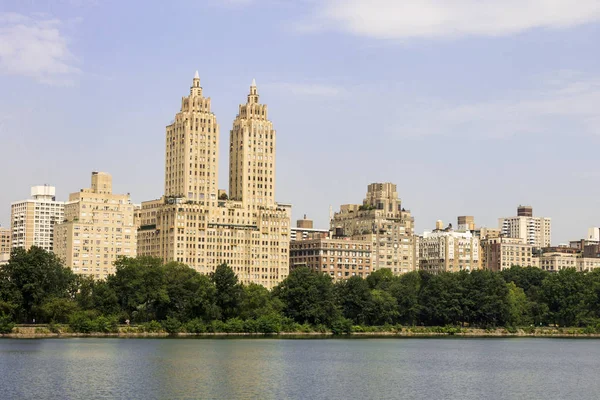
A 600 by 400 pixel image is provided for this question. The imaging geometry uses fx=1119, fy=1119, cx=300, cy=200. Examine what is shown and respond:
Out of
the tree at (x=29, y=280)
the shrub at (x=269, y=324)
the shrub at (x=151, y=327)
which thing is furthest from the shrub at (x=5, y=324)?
the shrub at (x=269, y=324)

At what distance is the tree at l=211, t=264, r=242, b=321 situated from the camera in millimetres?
194250

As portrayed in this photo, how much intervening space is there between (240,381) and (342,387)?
9.79 m

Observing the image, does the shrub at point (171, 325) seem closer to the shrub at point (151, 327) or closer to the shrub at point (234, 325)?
the shrub at point (151, 327)

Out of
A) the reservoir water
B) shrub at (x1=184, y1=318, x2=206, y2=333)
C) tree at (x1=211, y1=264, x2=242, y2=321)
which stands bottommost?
the reservoir water

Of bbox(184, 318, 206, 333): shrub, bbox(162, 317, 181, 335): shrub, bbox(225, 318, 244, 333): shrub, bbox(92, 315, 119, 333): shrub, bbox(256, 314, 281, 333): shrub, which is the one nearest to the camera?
bbox(92, 315, 119, 333): shrub

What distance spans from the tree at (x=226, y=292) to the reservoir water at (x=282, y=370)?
72.3ft

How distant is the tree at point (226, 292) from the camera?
637 feet

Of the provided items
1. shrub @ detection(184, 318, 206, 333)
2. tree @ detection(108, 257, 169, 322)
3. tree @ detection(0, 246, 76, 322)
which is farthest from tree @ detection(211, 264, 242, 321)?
tree @ detection(0, 246, 76, 322)

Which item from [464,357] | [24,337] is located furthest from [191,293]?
[464,357]

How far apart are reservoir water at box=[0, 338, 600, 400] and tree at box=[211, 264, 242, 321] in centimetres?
2203

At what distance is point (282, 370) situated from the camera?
391 ft

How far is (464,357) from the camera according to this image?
14838 centimetres

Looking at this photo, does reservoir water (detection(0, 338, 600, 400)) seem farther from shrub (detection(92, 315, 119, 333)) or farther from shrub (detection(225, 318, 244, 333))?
shrub (detection(225, 318, 244, 333))

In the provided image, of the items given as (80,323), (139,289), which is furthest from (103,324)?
(139,289)
